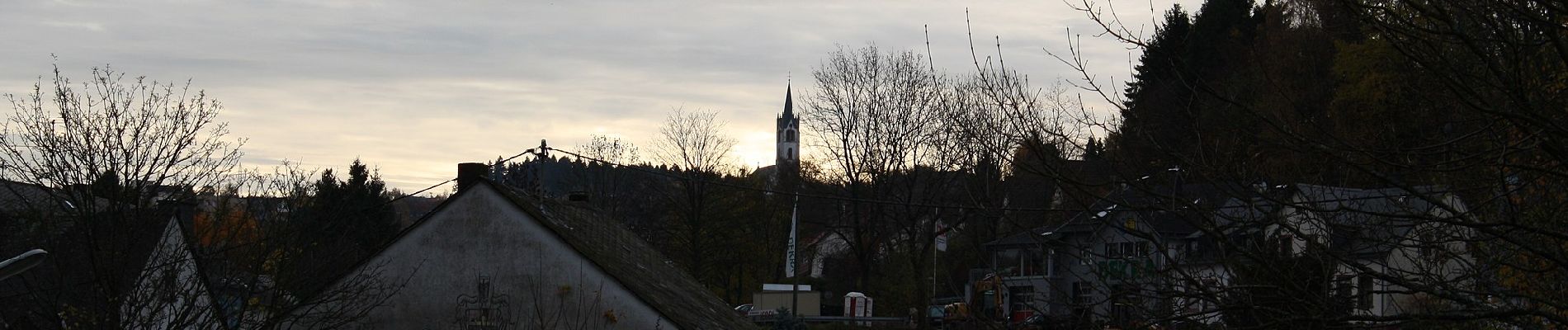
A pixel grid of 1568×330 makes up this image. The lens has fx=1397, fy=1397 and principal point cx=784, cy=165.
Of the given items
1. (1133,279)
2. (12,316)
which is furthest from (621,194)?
(1133,279)

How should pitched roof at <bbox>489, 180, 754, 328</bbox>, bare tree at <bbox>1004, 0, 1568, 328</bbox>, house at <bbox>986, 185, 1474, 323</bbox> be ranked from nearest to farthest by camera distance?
1. bare tree at <bbox>1004, 0, 1568, 328</bbox>
2. house at <bbox>986, 185, 1474, 323</bbox>
3. pitched roof at <bbox>489, 180, 754, 328</bbox>

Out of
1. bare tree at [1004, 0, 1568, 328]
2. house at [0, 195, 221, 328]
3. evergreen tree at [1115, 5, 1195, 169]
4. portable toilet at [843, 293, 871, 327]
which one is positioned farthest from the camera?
portable toilet at [843, 293, 871, 327]

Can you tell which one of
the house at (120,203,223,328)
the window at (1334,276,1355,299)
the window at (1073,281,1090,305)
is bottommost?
the house at (120,203,223,328)

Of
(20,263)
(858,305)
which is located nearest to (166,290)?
(20,263)

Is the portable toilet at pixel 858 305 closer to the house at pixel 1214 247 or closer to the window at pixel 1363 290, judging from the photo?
the house at pixel 1214 247

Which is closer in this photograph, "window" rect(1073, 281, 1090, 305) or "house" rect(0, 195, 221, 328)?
"window" rect(1073, 281, 1090, 305)

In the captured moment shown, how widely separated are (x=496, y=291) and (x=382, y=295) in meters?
1.85

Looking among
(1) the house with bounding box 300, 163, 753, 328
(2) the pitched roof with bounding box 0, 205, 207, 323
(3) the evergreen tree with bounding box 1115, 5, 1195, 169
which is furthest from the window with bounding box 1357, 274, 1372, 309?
(2) the pitched roof with bounding box 0, 205, 207, 323

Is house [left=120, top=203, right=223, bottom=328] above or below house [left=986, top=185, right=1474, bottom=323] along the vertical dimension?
below

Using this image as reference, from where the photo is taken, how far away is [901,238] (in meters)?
59.8

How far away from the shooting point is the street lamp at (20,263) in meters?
6.23

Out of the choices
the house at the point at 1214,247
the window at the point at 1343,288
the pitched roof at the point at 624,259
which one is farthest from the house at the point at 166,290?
the window at the point at 1343,288

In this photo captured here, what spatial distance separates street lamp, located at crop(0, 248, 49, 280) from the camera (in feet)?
20.4

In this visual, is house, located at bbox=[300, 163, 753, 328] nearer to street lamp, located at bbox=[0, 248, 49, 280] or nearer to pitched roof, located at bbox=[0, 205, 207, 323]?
pitched roof, located at bbox=[0, 205, 207, 323]
